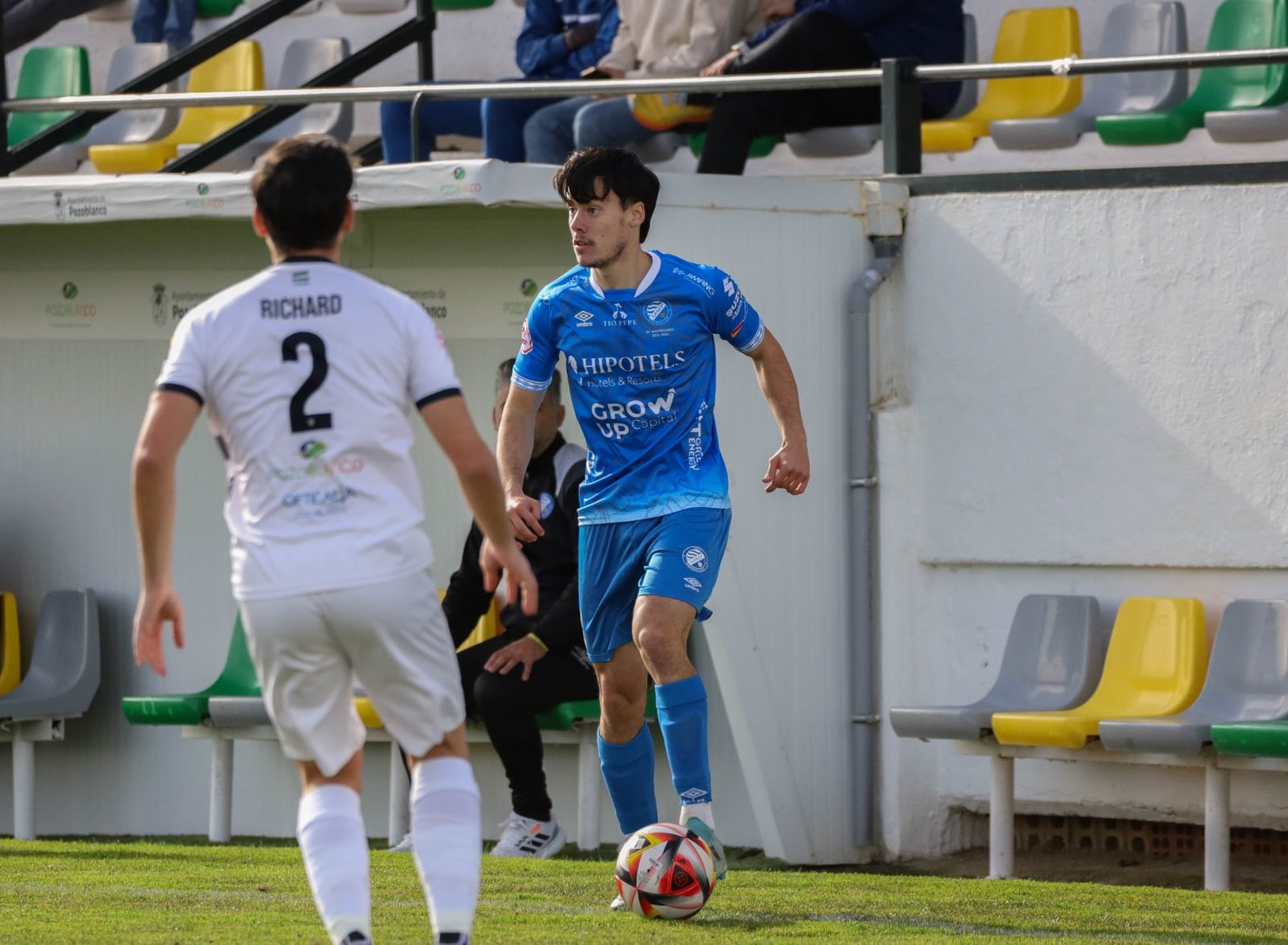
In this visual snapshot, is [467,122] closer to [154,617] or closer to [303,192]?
[303,192]

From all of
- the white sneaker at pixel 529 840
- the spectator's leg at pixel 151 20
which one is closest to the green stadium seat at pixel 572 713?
the white sneaker at pixel 529 840

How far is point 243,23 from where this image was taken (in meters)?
10.7

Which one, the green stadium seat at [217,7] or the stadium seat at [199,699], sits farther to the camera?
the green stadium seat at [217,7]

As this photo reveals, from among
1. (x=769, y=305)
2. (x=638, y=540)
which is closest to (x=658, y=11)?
(x=769, y=305)

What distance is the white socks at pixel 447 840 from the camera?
4.33 metres

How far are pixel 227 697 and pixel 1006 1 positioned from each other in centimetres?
538

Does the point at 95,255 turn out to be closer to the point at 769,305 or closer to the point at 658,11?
the point at 658,11

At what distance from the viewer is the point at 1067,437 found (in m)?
8.38

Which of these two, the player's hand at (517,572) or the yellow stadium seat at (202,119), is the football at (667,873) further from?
the yellow stadium seat at (202,119)

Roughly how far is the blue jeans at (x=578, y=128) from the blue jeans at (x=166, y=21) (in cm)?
379

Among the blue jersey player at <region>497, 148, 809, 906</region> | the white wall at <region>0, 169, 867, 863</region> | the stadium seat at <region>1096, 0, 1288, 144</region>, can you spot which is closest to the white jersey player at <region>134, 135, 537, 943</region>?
the blue jersey player at <region>497, 148, 809, 906</region>

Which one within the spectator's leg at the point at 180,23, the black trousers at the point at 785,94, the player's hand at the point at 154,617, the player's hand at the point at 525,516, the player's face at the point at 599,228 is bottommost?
the player's hand at the point at 154,617

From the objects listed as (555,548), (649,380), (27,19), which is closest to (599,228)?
(649,380)

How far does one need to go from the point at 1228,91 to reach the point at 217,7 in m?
6.38
